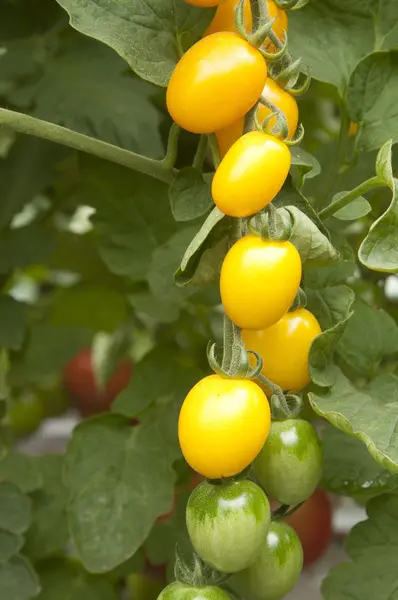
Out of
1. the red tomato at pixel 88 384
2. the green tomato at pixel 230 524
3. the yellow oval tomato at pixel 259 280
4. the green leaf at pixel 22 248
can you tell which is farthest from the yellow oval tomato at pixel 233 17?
the red tomato at pixel 88 384

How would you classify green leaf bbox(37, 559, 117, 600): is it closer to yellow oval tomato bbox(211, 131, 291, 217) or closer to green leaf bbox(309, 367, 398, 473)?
green leaf bbox(309, 367, 398, 473)

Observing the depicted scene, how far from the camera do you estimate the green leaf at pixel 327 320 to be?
433 millimetres

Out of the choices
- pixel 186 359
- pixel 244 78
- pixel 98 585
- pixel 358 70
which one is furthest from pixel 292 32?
pixel 98 585

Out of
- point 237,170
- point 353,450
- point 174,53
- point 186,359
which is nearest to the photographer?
point 237,170

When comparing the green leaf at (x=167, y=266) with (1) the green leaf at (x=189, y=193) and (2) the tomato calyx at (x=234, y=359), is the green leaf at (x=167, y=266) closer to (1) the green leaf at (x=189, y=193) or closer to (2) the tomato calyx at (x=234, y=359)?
(1) the green leaf at (x=189, y=193)

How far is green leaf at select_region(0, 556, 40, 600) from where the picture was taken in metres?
0.58

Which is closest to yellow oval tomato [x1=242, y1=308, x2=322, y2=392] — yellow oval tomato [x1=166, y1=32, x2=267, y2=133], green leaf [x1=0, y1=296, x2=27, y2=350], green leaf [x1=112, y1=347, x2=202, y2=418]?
yellow oval tomato [x1=166, y1=32, x2=267, y2=133]

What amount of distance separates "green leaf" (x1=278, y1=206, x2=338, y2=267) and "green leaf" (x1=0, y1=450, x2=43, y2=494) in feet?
1.24

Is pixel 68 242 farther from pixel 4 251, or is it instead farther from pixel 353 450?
pixel 353 450

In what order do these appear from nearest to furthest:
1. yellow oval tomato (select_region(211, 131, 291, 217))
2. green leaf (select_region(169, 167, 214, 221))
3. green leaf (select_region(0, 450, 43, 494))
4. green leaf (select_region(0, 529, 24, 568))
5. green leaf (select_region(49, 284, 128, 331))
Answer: yellow oval tomato (select_region(211, 131, 291, 217))
green leaf (select_region(169, 167, 214, 221))
green leaf (select_region(0, 529, 24, 568))
green leaf (select_region(0, 450, 43, 494))
green leaf (select_region(49, 284, 128, 331))

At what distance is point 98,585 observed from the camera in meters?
0.69

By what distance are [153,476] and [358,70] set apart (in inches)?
12.2

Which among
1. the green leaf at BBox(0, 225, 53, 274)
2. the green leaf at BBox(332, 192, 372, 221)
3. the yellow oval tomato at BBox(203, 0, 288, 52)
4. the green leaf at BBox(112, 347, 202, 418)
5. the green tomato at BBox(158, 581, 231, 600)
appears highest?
the yellow oval tomato at BBox(203, 0, 288, 52)

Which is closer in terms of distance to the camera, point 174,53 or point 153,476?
point 174,53
